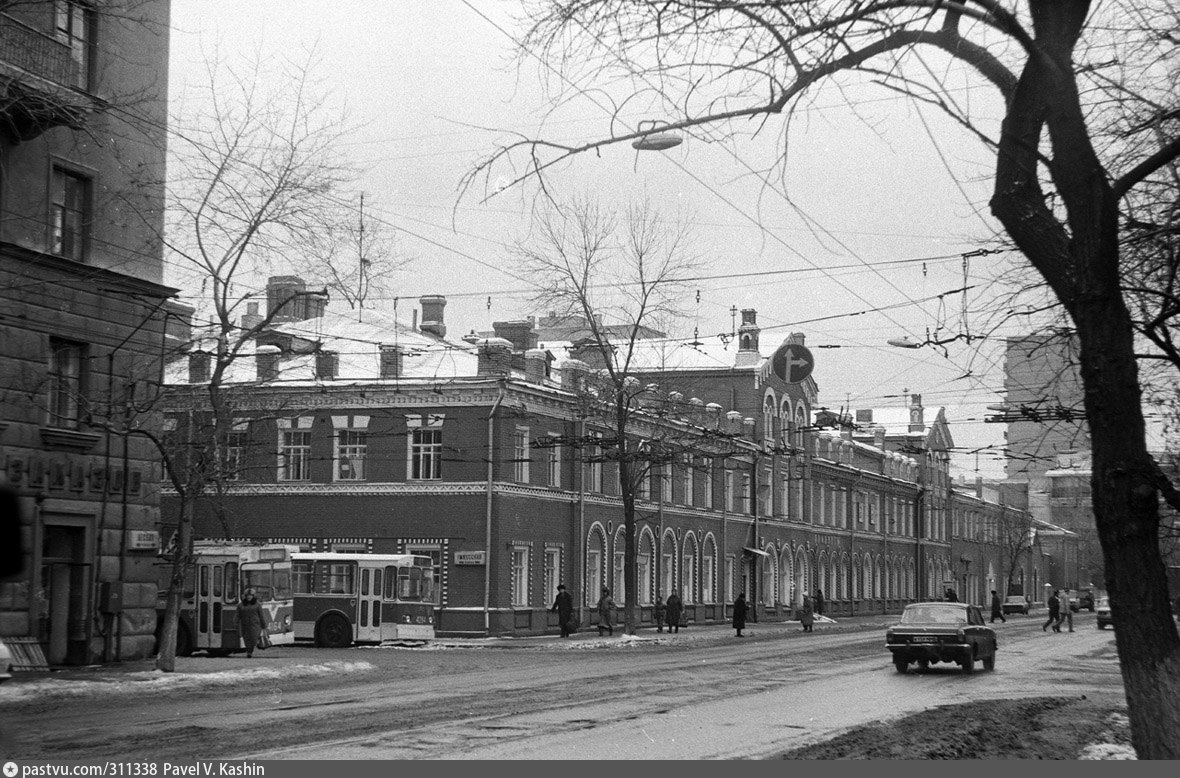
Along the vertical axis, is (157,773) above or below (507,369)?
below

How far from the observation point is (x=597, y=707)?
1959 centimetres

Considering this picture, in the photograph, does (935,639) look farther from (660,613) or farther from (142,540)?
(660,613)

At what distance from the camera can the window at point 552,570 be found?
50.4 m

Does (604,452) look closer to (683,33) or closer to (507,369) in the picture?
(507,369)

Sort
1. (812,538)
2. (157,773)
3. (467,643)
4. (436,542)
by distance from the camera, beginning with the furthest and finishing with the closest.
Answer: (812,538)
(436,542)
(467,643)
(157,773)

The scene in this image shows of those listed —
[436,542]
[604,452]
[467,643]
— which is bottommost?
[467,643]

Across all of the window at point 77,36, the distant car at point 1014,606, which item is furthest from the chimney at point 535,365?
the distant car at point 1014,606

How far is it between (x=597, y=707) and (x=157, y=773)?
8795mm

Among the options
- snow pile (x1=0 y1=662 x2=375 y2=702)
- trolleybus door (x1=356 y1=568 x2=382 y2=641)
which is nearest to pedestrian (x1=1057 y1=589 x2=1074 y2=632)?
trolleybus door (x1=356 y1=568 x2=382 y2=641)

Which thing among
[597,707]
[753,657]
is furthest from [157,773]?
[753,657]

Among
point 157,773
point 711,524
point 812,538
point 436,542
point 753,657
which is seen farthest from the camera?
point 812,538

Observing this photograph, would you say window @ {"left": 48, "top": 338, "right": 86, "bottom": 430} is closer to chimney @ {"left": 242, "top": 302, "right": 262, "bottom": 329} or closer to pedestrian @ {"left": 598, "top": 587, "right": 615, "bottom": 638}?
pedestrian @ {"left": 598, "top": 587, "right": 615, "bottom": 638}

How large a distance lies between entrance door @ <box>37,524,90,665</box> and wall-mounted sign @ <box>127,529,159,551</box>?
4.22 ft

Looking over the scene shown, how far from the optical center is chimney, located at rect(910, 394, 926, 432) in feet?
339
